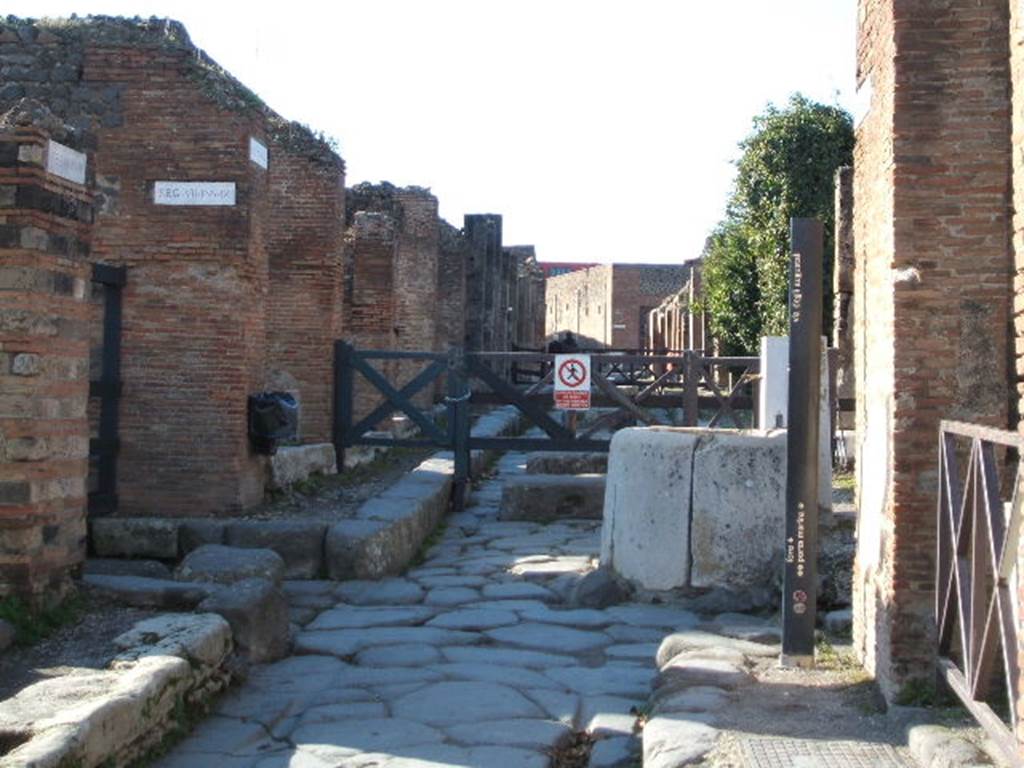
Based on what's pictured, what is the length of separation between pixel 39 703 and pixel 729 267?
19.4 meters

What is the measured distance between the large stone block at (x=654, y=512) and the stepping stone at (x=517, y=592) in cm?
45

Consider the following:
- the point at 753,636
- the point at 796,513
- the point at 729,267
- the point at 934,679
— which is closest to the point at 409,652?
the point at 753,636

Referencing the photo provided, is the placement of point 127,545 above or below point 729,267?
below

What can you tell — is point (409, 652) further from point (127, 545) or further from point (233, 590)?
point (127, 545)

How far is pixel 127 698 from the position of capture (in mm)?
4211

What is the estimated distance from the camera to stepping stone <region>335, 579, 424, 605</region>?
755cm

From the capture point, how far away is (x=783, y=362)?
1073 centimetres

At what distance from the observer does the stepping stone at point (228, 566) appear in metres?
6.60

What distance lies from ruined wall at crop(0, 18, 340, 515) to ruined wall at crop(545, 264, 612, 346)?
40.1 metres

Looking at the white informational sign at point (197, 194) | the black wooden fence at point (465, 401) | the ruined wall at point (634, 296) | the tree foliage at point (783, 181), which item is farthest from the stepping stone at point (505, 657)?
the ruined wall at point (634, 296)

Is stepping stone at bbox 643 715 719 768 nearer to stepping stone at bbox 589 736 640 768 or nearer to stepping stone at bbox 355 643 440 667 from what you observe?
stepping stone at bbox 589 736 640 768

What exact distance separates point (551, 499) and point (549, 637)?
4439 millimetres

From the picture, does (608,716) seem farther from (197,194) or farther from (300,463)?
(300,463)

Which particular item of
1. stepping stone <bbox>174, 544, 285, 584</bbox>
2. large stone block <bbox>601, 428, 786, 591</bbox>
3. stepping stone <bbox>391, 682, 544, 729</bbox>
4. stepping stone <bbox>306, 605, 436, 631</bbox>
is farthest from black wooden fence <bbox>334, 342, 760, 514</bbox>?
stepping stone <bbox>391, 682, 544, 729</bbox>
